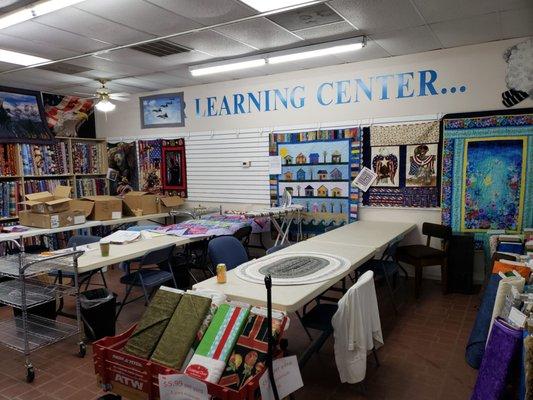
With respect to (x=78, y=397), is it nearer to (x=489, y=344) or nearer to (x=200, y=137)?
(x=489, y=344)

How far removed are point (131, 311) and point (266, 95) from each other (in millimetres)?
3853

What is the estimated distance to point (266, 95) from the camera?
6.38 metres

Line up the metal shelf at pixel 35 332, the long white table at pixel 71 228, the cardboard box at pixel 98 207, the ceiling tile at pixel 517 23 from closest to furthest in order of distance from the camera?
1. the metal shelf at pixel 35 332
2. the ceiling tile at pixel 517 23
3. the long white table at pixel 71 228
4. the cardboard box at pixel 98 207

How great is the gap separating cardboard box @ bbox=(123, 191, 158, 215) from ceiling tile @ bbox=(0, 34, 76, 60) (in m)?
2.58

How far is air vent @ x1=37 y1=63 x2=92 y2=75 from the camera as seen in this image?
215 inches

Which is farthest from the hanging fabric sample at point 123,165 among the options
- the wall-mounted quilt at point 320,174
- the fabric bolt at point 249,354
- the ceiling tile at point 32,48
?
the fabric bolt at point 249,354

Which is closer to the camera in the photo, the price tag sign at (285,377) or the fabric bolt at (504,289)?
the price tag sign at (285,377)

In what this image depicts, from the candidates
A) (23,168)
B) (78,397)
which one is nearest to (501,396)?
(78,397)

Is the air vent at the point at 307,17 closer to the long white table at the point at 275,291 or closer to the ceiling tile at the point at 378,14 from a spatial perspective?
the ceiling tile at the point at 378,14

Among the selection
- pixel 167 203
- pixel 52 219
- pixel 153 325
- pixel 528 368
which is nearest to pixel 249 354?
pixel 153 325

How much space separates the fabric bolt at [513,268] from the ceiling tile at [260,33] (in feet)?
10.4

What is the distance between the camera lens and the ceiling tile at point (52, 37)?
13.0 ft

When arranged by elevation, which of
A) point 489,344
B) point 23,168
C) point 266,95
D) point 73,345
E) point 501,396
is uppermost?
point 266,95

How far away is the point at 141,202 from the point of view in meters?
6.86
